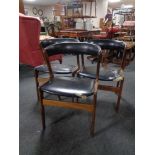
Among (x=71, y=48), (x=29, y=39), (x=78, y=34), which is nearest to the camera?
(x=71, y=48)

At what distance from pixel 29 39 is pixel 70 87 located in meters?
1.73

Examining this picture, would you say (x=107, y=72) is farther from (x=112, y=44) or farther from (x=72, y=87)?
(x=72, y=87)

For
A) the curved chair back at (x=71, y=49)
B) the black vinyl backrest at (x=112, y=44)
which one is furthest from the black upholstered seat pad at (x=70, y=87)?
the black vinyl backrest at (x=112, y=44)

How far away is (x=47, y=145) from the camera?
1.43 metres

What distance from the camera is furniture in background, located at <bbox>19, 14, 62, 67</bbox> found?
2717 mm

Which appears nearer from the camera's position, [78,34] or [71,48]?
[71,48]

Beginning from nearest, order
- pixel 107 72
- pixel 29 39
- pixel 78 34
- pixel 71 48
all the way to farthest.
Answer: pixel 71 48 → pixel 107 72 → pixel 29 39 → pixel 78 34

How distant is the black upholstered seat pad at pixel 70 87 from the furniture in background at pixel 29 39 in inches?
52.4

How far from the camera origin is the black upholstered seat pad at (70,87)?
1384 mm

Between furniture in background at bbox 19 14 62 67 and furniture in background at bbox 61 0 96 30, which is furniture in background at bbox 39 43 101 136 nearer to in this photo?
furniture in background at bbox 19 14 62 67

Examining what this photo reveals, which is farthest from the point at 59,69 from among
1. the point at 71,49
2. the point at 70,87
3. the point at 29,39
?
the point at 29,39

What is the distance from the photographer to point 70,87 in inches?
58.0

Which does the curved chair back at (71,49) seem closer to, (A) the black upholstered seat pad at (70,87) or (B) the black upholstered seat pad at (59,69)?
(A) the black upholstered seat pad at (70,87)
